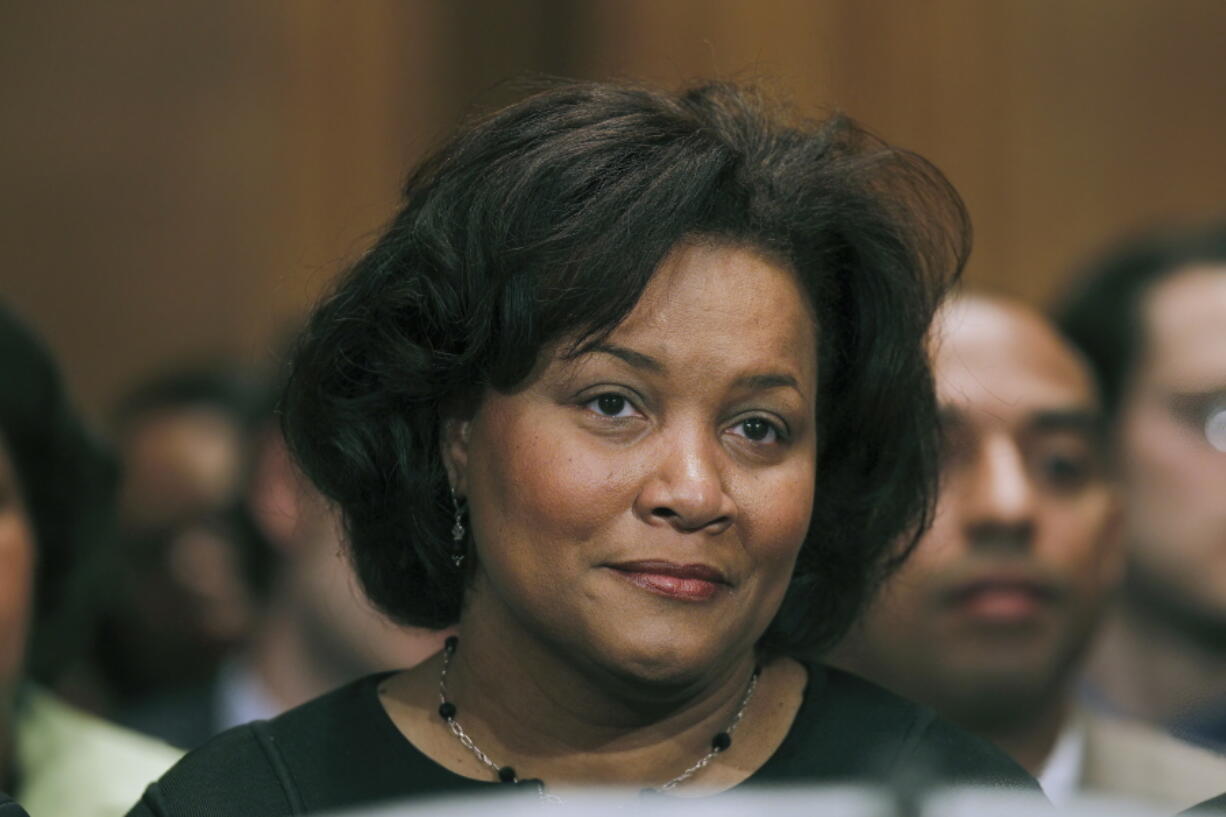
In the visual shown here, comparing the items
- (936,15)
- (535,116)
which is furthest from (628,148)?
(936,15)

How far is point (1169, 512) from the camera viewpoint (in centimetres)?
392

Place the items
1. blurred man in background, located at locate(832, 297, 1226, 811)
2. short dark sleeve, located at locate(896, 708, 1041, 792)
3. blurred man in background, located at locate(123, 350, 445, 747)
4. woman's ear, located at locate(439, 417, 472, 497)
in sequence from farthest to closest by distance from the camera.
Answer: blurred man in background, located at locate(123, 350, 445, 747) < blurred man in background, located at locate(832, 297, 1226, 811) < woman's ear, located at locate(439, 417, 472, 497) < short dark sleeve, located at locate(896, 708, 1041, 792)

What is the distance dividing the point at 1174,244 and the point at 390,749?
2.67 meters

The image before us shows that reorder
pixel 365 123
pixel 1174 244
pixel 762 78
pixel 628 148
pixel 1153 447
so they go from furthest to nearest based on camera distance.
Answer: pixel 365 123 < pixel 1174 244 < pixel 1153 447 < pixel 762 78 < pixel 628 148

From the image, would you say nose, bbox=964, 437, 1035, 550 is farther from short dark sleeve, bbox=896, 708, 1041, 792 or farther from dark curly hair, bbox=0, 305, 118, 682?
dark curly hair, bbox=0, 305, 118, 682

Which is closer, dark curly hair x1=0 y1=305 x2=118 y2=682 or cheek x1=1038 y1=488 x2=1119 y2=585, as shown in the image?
dark curly hair x1=0 y1=305 x2=118 y2=682

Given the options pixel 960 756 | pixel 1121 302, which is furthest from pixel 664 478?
pixel 1121 302

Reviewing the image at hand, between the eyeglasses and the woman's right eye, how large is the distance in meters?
2.03

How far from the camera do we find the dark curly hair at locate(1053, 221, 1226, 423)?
4.07 meters

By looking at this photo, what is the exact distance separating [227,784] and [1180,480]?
87.8 inches

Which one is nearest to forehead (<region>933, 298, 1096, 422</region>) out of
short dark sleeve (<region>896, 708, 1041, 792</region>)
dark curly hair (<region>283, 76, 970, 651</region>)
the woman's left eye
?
dark curly hair (<region>283, 76, 970, 651</region>)

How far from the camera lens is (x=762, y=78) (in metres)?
2.67

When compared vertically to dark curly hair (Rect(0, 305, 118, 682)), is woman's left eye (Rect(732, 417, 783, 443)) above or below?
above

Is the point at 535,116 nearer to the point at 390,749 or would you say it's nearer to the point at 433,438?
the point at 433,438
